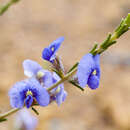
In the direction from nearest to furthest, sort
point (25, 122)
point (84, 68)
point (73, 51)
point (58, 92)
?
point (84, 68)
point (58, 92)
point (25, 122)
point (73, 51)

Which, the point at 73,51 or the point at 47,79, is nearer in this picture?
the point at 47,79

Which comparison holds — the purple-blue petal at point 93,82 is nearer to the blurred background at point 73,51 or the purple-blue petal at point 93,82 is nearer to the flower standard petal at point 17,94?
the flower standard petal at point 17,94

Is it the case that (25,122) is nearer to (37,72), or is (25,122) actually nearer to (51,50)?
(37,72)

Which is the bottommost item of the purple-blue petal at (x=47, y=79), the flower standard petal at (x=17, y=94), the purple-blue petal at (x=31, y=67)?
the flower standard petal at (x=17, y=94)

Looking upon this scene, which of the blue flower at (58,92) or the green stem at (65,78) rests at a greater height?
the blue flower at (58,92)

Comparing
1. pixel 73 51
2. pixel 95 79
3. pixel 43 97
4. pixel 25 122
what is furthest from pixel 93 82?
pixel 73 51

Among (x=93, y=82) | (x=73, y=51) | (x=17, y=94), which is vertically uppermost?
(x=73, y=51)

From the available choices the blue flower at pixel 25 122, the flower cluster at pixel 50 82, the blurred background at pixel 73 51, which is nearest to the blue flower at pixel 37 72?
the flower cluster at pixel 50 82
